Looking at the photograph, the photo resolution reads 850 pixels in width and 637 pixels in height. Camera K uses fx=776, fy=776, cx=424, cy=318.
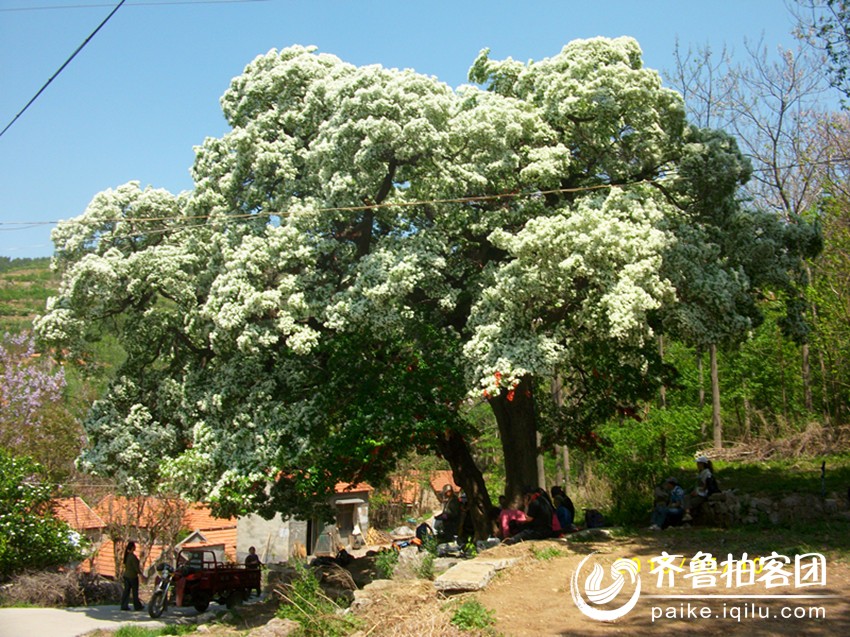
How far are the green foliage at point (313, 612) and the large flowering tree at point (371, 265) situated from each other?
3477mm

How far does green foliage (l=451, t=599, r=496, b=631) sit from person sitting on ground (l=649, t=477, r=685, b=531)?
5424mm

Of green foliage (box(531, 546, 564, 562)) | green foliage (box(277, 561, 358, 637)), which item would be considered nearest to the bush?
green foliage (box(277, 561, 358, 637))

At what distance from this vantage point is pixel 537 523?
1352 cm

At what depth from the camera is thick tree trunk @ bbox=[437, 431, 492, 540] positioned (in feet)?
54.7

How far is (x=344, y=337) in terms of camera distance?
1523cm

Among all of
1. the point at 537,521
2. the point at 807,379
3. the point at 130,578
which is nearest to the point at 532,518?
the point at 537,521

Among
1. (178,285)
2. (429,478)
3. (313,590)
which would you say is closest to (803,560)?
(313,590)

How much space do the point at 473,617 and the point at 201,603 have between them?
12.2 m

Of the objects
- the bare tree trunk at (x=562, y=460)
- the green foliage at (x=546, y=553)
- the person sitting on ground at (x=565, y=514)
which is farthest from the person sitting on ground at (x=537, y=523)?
the bare tree trunk at (x=562, y=460)

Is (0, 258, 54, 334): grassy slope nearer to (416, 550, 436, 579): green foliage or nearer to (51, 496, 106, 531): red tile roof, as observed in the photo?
(51, 496, 106, 531): red tile roof

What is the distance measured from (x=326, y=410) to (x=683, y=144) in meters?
8.93

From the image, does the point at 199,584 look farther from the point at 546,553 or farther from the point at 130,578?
the point at 546,553

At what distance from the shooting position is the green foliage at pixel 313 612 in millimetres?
10296

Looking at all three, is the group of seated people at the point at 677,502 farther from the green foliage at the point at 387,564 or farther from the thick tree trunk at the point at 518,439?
the green foliage at the point at 387,564
